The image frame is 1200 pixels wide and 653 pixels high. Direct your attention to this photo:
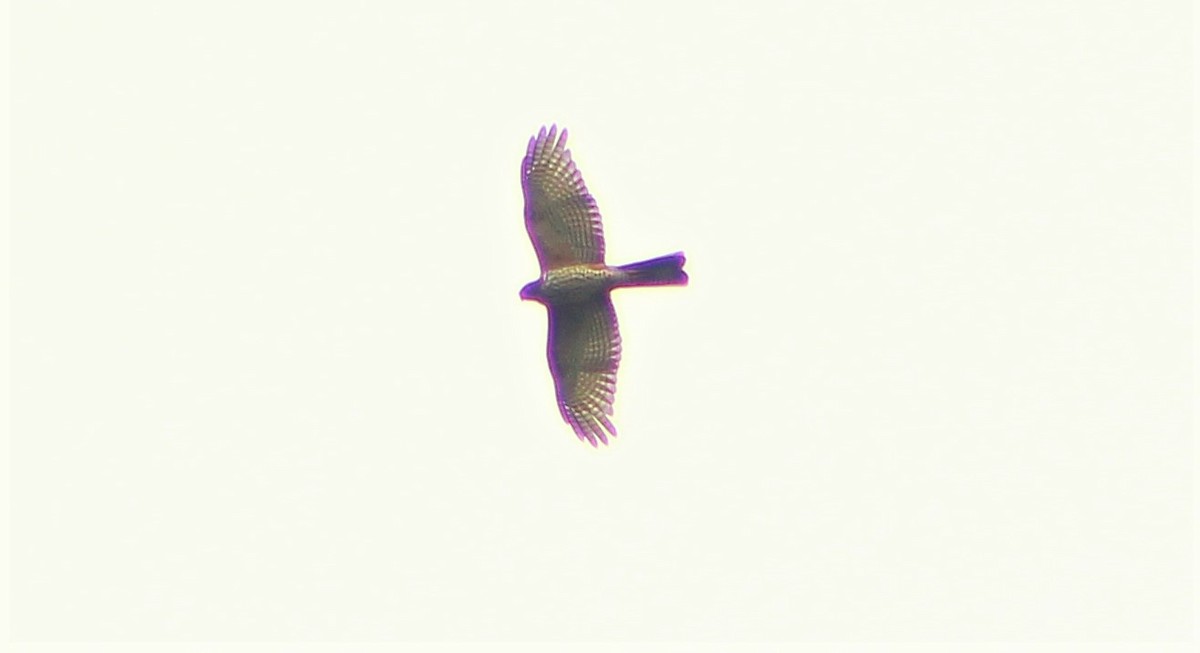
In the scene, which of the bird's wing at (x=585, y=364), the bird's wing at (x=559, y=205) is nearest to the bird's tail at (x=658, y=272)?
the bird's wing at (x=559, y=205)

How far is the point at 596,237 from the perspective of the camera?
1766cm

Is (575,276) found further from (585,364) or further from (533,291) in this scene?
(585,364)

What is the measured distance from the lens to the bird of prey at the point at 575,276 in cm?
1761

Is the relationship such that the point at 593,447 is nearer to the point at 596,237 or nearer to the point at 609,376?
the point at 609,376

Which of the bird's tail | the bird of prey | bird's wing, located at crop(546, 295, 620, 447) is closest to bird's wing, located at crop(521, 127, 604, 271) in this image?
the bird of prey

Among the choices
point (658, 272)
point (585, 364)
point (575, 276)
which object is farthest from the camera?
point (585, 364)

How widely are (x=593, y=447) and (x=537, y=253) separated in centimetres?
180

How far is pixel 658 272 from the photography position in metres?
17.1

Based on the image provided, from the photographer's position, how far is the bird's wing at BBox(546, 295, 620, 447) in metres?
18.1

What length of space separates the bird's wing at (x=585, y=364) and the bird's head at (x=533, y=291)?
244 mm

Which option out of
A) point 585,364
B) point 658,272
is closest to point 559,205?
point 658,272

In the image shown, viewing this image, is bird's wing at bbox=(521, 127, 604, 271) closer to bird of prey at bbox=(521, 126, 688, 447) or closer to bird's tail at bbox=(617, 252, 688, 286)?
bird of prey at bbox=(521, 126, 688, 447)

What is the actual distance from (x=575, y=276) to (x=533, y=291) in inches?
17.0

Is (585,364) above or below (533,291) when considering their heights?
below
